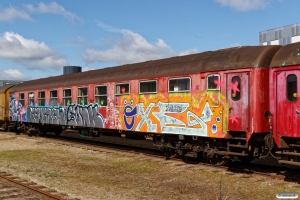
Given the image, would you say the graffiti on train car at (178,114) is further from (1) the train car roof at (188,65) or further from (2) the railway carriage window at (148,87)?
(1) the train car roof at (188,65)

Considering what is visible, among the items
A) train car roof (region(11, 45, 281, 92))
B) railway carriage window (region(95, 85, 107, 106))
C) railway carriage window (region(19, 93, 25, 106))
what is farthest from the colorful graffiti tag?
railway carriage window (region(19, 93, 25, 106))

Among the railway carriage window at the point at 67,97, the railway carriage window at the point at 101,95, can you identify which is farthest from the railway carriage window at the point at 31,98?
the railway carriage window at the point at 101,95

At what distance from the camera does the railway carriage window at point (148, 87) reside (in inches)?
542

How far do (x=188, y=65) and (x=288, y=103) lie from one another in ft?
13.1

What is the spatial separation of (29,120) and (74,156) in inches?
451

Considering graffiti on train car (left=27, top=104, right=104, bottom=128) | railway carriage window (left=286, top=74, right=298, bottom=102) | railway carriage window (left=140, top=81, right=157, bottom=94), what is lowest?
graffiti on train car (left=27, top=104, right=104, bottom=128)

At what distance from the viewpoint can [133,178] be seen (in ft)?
34.0

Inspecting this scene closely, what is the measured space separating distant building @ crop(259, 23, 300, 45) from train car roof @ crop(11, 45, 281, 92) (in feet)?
171

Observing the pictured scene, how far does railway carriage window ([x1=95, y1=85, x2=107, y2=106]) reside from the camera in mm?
16781

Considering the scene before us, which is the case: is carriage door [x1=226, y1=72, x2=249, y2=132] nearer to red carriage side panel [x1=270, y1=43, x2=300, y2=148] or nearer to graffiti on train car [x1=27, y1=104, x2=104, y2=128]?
red carriage side panel [x1=270, y1=43, x2=300, y2=148]

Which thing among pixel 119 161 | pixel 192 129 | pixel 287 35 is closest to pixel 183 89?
pixel 192 129

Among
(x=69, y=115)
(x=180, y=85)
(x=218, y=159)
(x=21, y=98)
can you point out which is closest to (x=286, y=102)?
(x=218, y=159)

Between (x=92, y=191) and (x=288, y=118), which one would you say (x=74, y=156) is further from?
(x=288, y=118)

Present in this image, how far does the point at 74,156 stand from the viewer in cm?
1476
